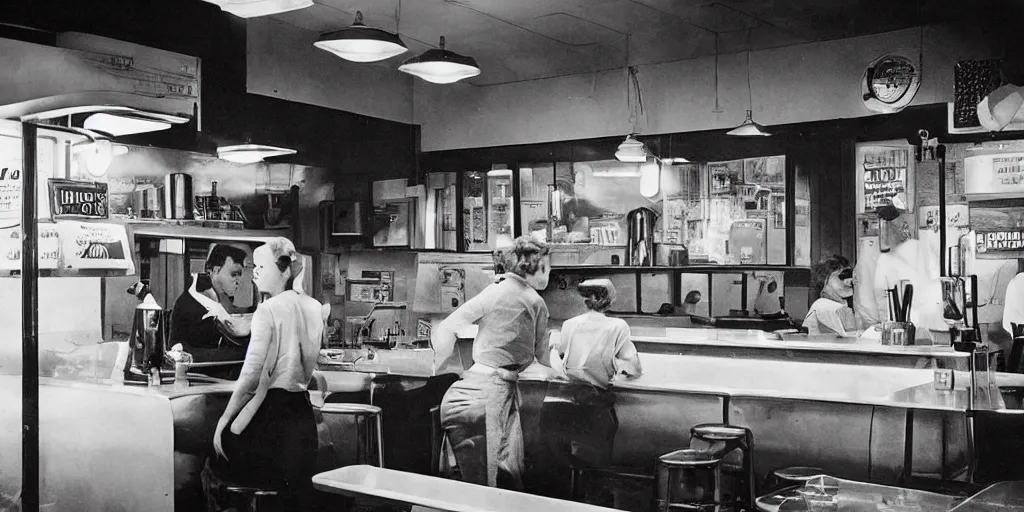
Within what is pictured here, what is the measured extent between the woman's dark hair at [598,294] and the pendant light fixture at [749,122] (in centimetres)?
115

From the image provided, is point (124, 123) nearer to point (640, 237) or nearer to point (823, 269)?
point (640, 237)

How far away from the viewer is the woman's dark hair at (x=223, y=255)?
14.6 ft

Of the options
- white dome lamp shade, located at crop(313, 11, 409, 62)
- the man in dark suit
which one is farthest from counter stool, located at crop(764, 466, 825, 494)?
the man in dark suit

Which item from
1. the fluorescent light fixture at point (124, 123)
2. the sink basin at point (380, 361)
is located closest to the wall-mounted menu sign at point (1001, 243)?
the sink basin at point (380, 361)

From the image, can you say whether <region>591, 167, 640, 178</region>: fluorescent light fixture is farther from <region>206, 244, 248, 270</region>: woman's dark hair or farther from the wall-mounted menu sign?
<region>206, 244, 248, 270</region>: woman's dark hair

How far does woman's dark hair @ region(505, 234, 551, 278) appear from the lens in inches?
169

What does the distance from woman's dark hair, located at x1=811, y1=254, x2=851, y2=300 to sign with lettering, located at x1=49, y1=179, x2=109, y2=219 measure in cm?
350

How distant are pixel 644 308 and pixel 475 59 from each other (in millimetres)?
Result: 1509

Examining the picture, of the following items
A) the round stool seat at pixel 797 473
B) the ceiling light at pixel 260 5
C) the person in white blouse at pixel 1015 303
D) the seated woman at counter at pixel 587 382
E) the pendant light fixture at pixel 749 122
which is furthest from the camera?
the pendant light fixture at pixel 749 122

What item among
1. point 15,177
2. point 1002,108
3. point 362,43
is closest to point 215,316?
point 15,177

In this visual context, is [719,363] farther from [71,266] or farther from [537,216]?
[71,266]

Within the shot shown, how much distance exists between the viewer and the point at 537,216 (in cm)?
434

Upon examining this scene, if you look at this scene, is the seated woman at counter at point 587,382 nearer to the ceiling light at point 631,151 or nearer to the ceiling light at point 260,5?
the ceiling light at point 631,151

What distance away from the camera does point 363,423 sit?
446 cm
